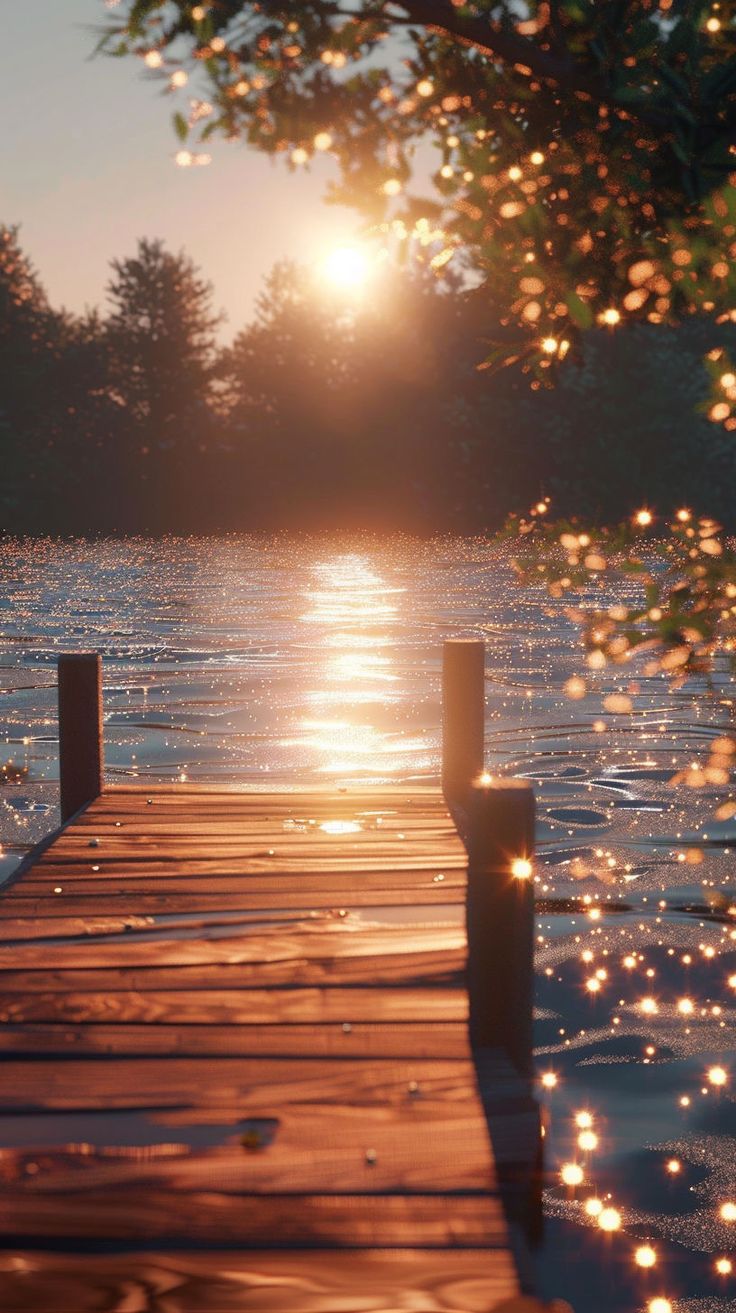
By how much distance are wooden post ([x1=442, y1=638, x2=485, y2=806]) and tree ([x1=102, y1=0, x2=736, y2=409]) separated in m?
2.70

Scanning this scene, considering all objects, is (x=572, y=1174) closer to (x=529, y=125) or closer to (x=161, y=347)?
(x=529, y=125)

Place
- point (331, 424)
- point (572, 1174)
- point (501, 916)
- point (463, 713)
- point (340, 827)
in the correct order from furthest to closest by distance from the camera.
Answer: point (331, 424), point (463, 713), point (340, 827), point (572, 1174), point (501, 916)

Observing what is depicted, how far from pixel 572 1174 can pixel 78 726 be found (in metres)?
4.51

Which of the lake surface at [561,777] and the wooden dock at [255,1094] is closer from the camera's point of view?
the wooden dock at [255,1094]

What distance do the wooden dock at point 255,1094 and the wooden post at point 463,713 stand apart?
1.82 metres

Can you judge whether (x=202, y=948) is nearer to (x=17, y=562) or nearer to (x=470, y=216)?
(x=470, y=216)

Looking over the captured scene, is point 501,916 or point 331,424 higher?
point 331,424

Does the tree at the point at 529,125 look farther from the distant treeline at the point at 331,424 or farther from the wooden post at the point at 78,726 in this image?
the distant treeline at the point at 331,424

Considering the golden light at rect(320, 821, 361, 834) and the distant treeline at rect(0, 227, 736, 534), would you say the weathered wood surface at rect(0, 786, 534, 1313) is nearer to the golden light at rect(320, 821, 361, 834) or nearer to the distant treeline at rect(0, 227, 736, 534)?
the golden light at rect(320, 821, 361, 834)

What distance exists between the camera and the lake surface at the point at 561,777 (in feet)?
16.8

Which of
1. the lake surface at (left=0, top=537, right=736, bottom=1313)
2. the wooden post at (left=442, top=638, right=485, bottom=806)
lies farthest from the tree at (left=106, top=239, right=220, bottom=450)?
the wooden post at (left=442, top=638, right=485, bottom=806)

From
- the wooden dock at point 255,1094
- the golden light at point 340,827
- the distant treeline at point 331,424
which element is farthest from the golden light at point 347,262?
the distant treeline at point 331,424

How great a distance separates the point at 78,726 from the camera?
8.84 metres

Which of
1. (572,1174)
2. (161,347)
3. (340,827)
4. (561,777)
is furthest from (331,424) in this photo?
(572,1174)
